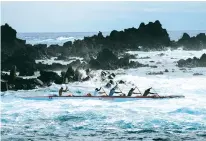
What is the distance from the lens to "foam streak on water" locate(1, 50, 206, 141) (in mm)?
15023

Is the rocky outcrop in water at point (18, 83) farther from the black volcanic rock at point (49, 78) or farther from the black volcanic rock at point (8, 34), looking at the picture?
the black volcanic rock at point (8, 34)

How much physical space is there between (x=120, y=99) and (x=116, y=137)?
22.6 feet

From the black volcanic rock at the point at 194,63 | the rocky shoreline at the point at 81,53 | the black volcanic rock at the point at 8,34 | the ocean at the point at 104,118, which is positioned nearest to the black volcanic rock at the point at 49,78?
the rocky shoreline at the point at 81,53

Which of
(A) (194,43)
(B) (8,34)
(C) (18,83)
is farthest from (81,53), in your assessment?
(C) (18,83)

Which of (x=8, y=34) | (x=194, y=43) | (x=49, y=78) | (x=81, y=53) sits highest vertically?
(x=8, y=34)

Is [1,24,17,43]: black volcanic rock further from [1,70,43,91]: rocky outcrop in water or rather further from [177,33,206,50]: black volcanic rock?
[177,33,206,50]: black volcanic rock

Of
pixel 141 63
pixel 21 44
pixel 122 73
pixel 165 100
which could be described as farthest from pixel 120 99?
pixel 21 44

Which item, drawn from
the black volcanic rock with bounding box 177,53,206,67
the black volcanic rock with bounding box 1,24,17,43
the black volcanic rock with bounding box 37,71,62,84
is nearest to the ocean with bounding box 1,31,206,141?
the black volcanic rock with bounding box 37,71,62,84

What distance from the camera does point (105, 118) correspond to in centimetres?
1756

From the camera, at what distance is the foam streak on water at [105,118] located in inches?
591

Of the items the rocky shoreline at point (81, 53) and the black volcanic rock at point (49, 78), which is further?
the rocky shoreline at point (81, 53)

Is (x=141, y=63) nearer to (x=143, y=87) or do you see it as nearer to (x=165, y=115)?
(x=143, y=87)

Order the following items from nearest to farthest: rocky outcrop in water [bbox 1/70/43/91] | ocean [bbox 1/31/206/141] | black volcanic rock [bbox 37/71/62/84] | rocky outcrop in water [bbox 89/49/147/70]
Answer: ocean [bbox 1/31/206/141] < rocky outcrop in water [bbox 1/70/43/91] < black volcanic rock [bbox 37/71/62/84] < rocky outcrop in water [bbox 89/49/147/70]

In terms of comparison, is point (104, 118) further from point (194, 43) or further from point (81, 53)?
point (194, 43)
